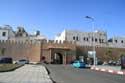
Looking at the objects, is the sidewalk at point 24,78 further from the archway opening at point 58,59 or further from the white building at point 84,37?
the white building at point 84,37

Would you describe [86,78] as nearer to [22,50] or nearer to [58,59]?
[22,50]

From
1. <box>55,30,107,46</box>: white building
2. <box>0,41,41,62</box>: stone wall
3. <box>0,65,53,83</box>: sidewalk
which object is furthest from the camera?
<box>55,30,107,46</box>: white building

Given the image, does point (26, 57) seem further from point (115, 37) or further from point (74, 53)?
point (115, 37)

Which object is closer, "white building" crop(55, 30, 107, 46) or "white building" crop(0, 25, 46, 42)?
"white building" crop(55, 30, 107, 46)

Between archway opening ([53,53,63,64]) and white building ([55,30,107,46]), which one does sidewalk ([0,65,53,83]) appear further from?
white building ([55,30,107,46])

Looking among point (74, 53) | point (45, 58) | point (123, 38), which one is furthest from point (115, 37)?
point (45, 58)

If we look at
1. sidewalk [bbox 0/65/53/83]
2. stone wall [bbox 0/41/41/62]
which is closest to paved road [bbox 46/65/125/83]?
sidewalk [bbox 0/65/53/83]

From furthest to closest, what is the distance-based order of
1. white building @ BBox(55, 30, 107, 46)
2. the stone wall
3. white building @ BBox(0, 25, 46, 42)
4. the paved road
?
white building @ BBox(0, 25, 46, 42)
white building @ BBox(55, 30, 107, 46)
the stone wall
the paved road

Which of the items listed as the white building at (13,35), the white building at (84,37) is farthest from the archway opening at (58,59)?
the white building at (13,35)

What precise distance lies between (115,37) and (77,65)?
57.8 meters

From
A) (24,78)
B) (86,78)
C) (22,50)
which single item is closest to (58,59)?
(22,50)

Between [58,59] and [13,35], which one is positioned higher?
[13,35]

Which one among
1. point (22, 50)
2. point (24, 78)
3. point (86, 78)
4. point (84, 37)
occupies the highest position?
point (84, 37)

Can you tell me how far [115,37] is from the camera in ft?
374
